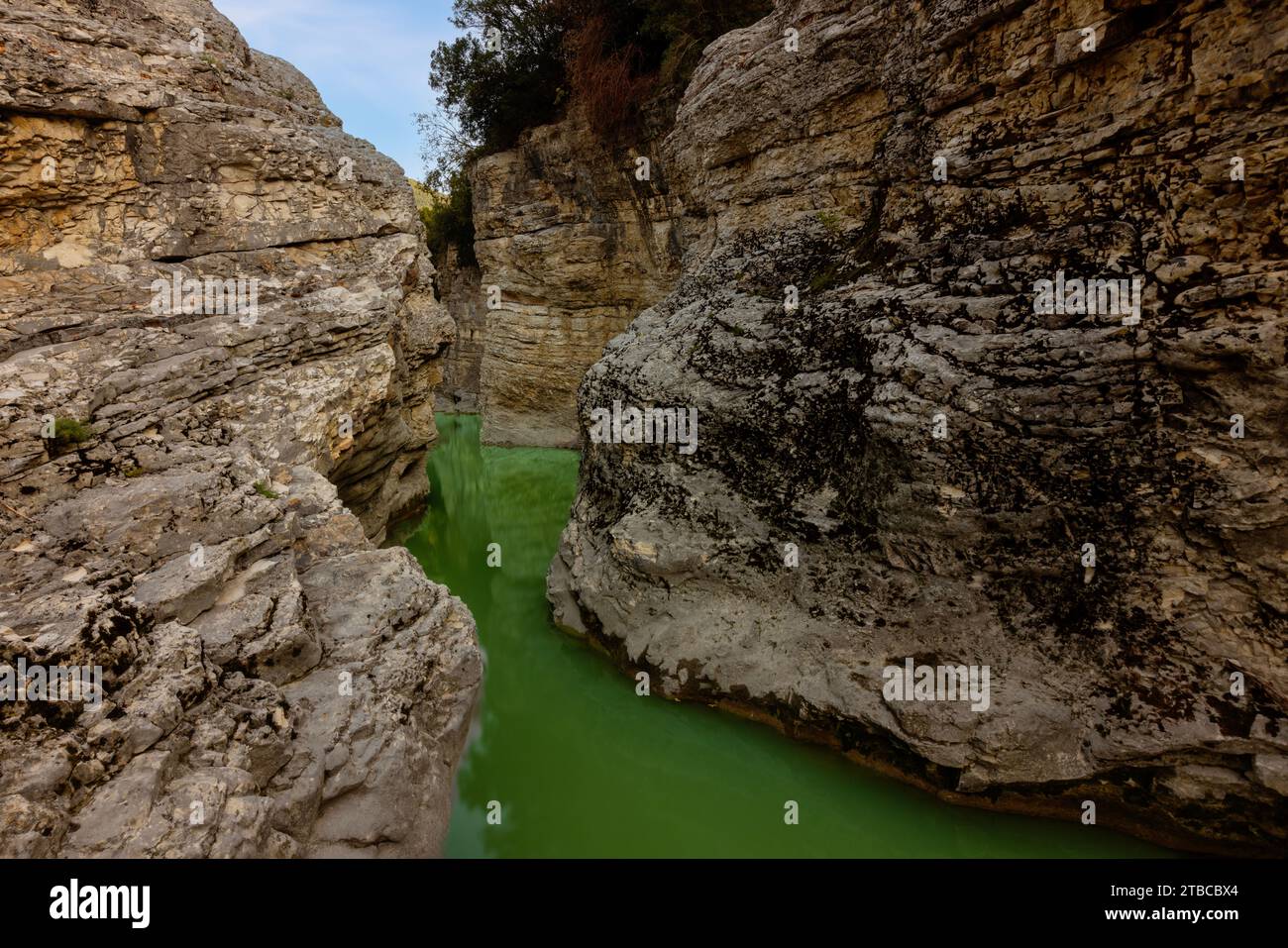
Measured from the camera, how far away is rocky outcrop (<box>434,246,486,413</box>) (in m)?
24.5

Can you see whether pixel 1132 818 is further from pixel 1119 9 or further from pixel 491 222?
pixel 491 222

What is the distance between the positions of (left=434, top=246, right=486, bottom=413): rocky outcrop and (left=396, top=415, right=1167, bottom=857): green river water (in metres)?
19.5

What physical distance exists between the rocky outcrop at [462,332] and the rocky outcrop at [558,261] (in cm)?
591

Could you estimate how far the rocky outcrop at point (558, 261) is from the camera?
15086mm

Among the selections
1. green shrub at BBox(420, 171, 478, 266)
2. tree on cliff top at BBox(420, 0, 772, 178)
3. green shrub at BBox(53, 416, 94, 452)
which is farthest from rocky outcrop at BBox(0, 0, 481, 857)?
green shrub at BBox(420, 171, 478, 266)

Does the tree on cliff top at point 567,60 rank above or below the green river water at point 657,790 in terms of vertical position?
above

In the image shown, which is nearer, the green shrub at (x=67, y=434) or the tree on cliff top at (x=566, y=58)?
the green shrub at (x=67, y=434)

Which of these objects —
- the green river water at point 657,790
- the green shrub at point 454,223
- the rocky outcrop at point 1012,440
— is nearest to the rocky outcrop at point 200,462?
the green river water at point 657,790

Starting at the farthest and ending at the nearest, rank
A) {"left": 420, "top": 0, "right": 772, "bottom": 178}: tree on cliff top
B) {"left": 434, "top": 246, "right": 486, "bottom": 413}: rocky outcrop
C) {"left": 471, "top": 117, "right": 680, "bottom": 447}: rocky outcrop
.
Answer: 1. {"left": 434, "top": 246, "right": 486, "bottom": 413}: rocky outcrop
2. {"left": 471, "top": 117, "right": 680, "bottom": 447}: rocky outcrop
3. {"left": 420, "top": 0, "right": 772, "bottom": 178}: tree on cliff top

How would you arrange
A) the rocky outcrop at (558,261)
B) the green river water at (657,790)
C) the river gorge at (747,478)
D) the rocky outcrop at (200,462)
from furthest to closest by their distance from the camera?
1. the rocky outcrop at (558,261)
2. the green river water at (657,790)
3. the river gorge at (747,478)
4. the rocky outcrop at (200,462)

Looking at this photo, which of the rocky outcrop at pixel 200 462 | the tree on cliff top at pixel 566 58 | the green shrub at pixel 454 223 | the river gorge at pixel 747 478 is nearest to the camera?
the rocky outcrop at pixel 200 462

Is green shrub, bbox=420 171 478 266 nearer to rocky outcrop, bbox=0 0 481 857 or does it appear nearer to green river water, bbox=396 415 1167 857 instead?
rocky outcrop, bbox=0 0 481 857

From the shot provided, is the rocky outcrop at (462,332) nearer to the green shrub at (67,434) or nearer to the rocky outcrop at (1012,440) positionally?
the rocky outcrop at (1012,440)

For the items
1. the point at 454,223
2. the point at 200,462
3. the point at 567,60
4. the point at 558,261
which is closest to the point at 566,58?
the point at 567,60
